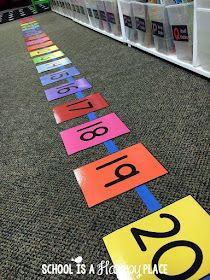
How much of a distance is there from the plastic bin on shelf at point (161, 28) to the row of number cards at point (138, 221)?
2.58 ft

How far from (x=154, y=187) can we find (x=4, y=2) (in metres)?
9.63

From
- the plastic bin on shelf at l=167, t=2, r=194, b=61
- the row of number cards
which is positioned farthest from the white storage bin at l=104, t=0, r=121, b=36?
the row of number cards

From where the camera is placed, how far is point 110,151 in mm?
1501

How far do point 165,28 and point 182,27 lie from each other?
0.21 metres

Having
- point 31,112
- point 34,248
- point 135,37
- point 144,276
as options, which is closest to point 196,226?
point 144,276

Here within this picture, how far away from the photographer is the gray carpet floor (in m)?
1.09

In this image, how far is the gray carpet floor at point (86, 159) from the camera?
109 cm

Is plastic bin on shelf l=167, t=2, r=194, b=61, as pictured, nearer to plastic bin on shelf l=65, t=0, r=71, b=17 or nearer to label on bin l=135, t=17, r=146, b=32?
label on bin l=135, t=17, r=146, b=32

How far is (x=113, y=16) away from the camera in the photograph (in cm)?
309

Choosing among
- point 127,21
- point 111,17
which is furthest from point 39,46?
point 127,21

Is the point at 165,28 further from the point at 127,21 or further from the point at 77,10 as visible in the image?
the point at 77,10

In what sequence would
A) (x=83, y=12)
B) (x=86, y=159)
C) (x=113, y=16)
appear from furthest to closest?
(x=83, y=12) → (x=113, y=16) → (x=86, y=159)

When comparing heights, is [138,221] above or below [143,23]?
below

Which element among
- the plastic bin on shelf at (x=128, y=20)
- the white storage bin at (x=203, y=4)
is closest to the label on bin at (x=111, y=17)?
the plastic bin on shelf at (x=128, y=20)
